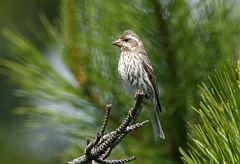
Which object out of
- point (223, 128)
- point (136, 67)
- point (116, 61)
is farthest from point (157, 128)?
point (136, 67)

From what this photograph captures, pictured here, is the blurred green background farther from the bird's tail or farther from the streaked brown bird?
the streaked brown bird

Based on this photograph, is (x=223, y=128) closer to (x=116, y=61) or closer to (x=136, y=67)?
(x=116, y=61)

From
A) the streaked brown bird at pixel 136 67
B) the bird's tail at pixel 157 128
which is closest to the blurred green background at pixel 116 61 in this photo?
the bird's tail at pixel 157 128

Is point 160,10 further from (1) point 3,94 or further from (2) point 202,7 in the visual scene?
(1) point 3,94

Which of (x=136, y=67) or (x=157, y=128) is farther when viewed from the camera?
(x=136, y=67)

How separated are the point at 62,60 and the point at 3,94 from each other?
529 cm

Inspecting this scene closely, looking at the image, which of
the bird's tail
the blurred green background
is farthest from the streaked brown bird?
the bird's tail

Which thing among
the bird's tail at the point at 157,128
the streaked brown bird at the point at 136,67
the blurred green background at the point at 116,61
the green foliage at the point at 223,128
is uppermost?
the streaked brown bird at the point at 136,67

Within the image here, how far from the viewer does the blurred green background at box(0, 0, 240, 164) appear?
3992mm

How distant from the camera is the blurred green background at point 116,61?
3.99 metres

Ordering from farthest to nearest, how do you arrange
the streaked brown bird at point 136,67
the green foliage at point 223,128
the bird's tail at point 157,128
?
the streaked brown bird at point 136,67 < the bird's tail at point 157,128 < the green foliage at point 223,128

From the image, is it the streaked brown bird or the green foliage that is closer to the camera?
the green foliage

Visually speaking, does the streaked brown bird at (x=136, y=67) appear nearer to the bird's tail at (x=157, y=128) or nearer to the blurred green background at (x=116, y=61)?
the blurred green background at (x=116, y=61)

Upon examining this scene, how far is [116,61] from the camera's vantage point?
4.36 metres
